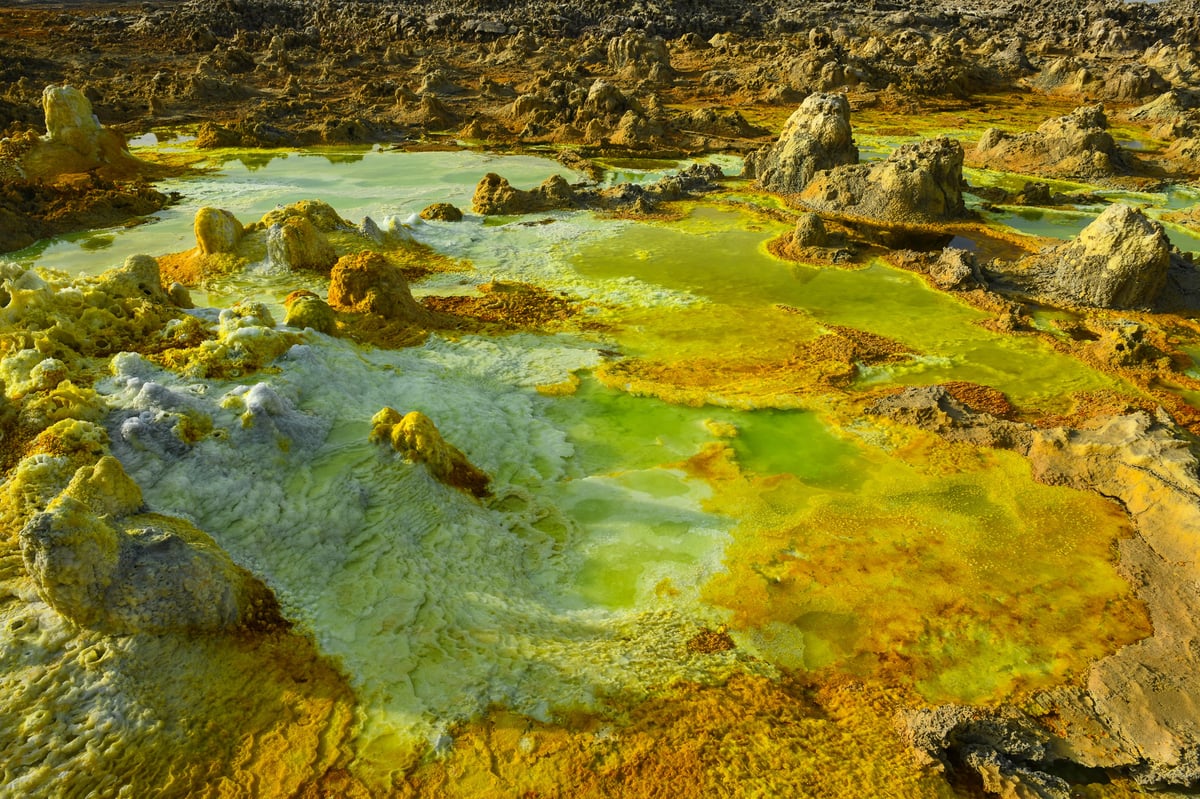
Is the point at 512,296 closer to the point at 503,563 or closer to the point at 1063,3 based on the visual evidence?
the point at 503,563

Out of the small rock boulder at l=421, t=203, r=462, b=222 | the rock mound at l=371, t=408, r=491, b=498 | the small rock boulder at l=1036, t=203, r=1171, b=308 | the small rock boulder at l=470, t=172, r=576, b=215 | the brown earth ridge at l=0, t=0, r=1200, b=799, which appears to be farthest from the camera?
the small rock boulder at l=470, t=172, r=576, b=215

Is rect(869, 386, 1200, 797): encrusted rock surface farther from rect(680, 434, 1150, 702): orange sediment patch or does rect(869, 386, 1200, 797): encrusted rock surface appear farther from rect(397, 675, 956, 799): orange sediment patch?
rect(397, 675, 956, 799): orange sediment patch

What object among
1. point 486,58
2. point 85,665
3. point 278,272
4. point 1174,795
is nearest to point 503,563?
point 85,665

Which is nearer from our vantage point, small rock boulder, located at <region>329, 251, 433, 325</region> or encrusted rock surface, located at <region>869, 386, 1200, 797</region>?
encrusted rock surface, located at <region>869, 386, 1200, 797</region>

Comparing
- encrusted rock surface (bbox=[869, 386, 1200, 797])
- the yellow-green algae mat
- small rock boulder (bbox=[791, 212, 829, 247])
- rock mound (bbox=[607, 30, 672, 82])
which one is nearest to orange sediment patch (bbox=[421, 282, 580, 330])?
the yellow-green algae mat

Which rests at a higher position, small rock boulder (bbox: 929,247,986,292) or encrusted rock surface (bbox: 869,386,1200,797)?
small rock boulder (bbox: 929,247,986,292)

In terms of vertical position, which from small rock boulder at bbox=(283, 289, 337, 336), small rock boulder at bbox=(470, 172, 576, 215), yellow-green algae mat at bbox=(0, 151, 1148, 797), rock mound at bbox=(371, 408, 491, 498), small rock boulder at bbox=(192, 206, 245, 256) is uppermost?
small rock boulder at bbox=(470, 172, 576, 215)
